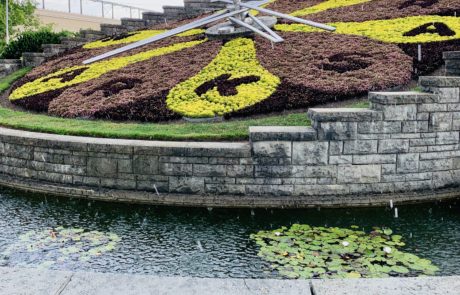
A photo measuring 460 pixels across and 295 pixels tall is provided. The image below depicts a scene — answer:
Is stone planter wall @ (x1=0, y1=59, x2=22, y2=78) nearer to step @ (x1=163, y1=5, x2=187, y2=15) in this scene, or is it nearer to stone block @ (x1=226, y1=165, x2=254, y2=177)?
step @ (x1=163, y1=5, x2=187, y2=15)

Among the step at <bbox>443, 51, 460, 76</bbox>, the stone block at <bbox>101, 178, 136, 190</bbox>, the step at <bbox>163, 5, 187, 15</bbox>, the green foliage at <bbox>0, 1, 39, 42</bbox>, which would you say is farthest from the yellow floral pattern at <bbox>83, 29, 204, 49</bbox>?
the green foliage at <bbox>0, 1, 39, 42</bbox>

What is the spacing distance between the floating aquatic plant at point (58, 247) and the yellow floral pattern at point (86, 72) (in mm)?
7029

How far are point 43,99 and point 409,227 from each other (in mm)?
8522

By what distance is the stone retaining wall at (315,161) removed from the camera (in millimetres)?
6750

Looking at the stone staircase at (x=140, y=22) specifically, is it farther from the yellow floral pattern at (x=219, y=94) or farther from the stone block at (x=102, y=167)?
the stone block at (x=102, y=167)

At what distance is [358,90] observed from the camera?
881 centimetres

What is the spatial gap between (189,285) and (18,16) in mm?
26767

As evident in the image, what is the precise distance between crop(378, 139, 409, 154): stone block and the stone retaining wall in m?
0.01

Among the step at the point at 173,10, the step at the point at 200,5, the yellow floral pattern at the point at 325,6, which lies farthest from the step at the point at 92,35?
the yellow floral pattern at the point at 325,6

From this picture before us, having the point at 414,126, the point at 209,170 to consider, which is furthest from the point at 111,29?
the point at 414,126

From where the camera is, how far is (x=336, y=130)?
6762mm

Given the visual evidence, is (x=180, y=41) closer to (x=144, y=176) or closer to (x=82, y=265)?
(x=144, y=176)

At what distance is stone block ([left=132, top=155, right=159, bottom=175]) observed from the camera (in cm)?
689

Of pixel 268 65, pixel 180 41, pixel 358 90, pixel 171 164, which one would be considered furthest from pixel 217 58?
pixel 171 164
